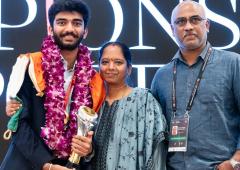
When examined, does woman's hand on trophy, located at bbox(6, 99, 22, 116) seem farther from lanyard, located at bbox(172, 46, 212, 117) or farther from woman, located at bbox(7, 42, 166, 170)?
lanyard, located at bbox(172, 46, 212, 117)

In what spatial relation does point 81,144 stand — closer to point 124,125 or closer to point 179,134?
point 124,125

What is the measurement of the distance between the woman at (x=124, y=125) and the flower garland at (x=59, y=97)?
10cm

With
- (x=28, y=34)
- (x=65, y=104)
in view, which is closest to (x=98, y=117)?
(x=65, y=104)

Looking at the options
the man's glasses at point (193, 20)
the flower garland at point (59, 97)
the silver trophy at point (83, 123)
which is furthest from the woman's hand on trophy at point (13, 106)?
the man's glasses at point (193, 20)

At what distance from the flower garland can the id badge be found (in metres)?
0.41

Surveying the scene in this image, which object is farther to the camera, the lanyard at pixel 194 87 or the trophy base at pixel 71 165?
the lanyard at pixel 194 87

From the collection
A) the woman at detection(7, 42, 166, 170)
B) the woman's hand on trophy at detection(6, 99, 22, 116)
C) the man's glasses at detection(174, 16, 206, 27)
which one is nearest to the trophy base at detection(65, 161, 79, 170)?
the woman at detection(7, 42, 166, 170)

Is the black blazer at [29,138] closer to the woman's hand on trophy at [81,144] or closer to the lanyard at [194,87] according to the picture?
the woman's hand on trophy at [81,144]

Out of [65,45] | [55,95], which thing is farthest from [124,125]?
[65,45]

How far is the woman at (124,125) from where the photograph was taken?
7.55 feet

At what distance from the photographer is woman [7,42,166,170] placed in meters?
2.30

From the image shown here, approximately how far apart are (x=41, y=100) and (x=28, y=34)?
119cm

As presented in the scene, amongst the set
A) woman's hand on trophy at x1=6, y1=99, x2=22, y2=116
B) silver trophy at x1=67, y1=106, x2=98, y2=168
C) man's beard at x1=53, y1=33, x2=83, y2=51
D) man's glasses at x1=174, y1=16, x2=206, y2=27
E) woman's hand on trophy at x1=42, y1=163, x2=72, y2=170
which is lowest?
woman's hand on trophy at x1=42, y1=163, x2=72, y2=170

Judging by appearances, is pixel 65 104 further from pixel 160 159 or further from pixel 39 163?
pixel 160 159
